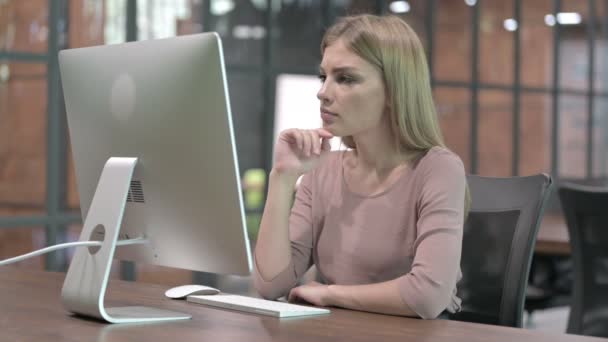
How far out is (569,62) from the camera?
805 centimetres

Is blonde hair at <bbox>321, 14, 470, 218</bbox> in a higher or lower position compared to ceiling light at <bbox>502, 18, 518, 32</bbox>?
lower

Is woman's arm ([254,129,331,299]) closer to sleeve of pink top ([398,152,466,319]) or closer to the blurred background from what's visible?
sleeve of pink top ([398,152,466,319])

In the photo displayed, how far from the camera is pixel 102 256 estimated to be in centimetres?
166

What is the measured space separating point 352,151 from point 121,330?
86 cm

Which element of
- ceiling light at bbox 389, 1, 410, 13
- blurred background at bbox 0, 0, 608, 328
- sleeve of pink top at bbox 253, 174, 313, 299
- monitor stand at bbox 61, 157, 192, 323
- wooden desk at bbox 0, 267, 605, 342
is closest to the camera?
wooden desk at bbox 0, 267, 605, 342

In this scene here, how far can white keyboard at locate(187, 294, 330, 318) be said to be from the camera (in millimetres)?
1751

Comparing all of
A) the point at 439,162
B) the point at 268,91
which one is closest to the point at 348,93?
the point at 439,162

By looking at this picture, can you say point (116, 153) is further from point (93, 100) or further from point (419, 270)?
point (419, 270)

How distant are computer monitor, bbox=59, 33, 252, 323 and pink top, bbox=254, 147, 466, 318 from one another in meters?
0.41

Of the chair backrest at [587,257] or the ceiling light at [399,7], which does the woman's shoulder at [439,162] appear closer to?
the chair backrest at [587,257]

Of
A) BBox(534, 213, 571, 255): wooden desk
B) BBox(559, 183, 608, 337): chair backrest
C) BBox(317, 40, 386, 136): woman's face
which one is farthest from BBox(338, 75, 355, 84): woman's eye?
BBox(534, 213, 571, 255): wooden desk

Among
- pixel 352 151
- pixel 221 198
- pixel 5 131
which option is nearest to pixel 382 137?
pixel 352 151

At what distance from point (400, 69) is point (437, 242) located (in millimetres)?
412

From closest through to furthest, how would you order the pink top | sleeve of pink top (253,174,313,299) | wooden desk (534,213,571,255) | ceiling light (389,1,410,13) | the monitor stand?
the monitor stand, the pink top, sleeve of pink top (253,174,313,299), wooden desk (534,213,571,255), ceiling light (389,1,410,13)
